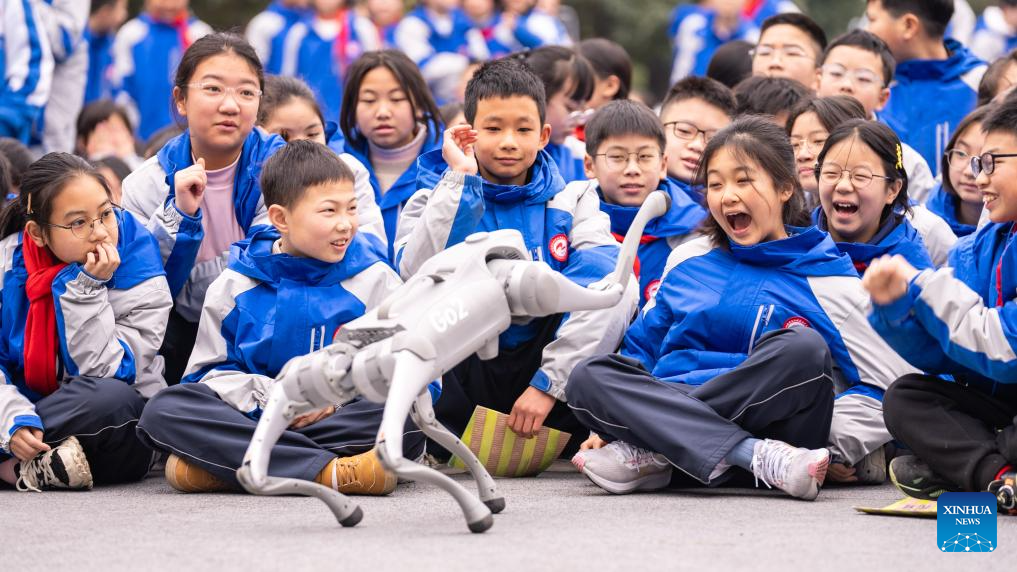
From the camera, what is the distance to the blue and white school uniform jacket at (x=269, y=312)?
404cm

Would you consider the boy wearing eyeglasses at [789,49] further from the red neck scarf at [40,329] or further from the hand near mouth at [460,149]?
the red neck scarf at [40,329]

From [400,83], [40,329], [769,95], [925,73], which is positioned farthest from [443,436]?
[925,73]

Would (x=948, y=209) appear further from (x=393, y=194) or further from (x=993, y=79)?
(x=393, y=194)

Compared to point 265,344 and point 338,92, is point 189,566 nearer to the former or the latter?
point 265,344

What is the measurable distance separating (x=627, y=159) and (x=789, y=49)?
6.31 feet

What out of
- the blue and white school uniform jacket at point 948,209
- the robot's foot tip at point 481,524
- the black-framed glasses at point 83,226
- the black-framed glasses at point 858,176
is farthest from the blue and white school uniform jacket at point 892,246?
the black-framed glasses at point 83,226

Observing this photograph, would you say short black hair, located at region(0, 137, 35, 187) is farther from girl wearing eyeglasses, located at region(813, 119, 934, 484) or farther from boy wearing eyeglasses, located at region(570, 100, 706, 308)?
girl wearing eyeglasses, located at region(813, 119, 934, 484)

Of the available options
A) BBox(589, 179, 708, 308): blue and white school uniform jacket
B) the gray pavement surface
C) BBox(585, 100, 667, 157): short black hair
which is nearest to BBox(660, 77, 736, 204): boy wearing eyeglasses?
BBox(585, 100, 667, 157): short black hair

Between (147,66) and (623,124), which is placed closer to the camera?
(623,124)

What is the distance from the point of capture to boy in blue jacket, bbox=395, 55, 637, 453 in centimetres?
420

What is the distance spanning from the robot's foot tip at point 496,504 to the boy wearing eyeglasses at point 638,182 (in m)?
1.54

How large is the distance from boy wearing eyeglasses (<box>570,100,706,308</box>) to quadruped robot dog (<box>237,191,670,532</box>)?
1.50 metres

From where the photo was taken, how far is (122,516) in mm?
3455

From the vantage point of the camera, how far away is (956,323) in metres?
3.28
